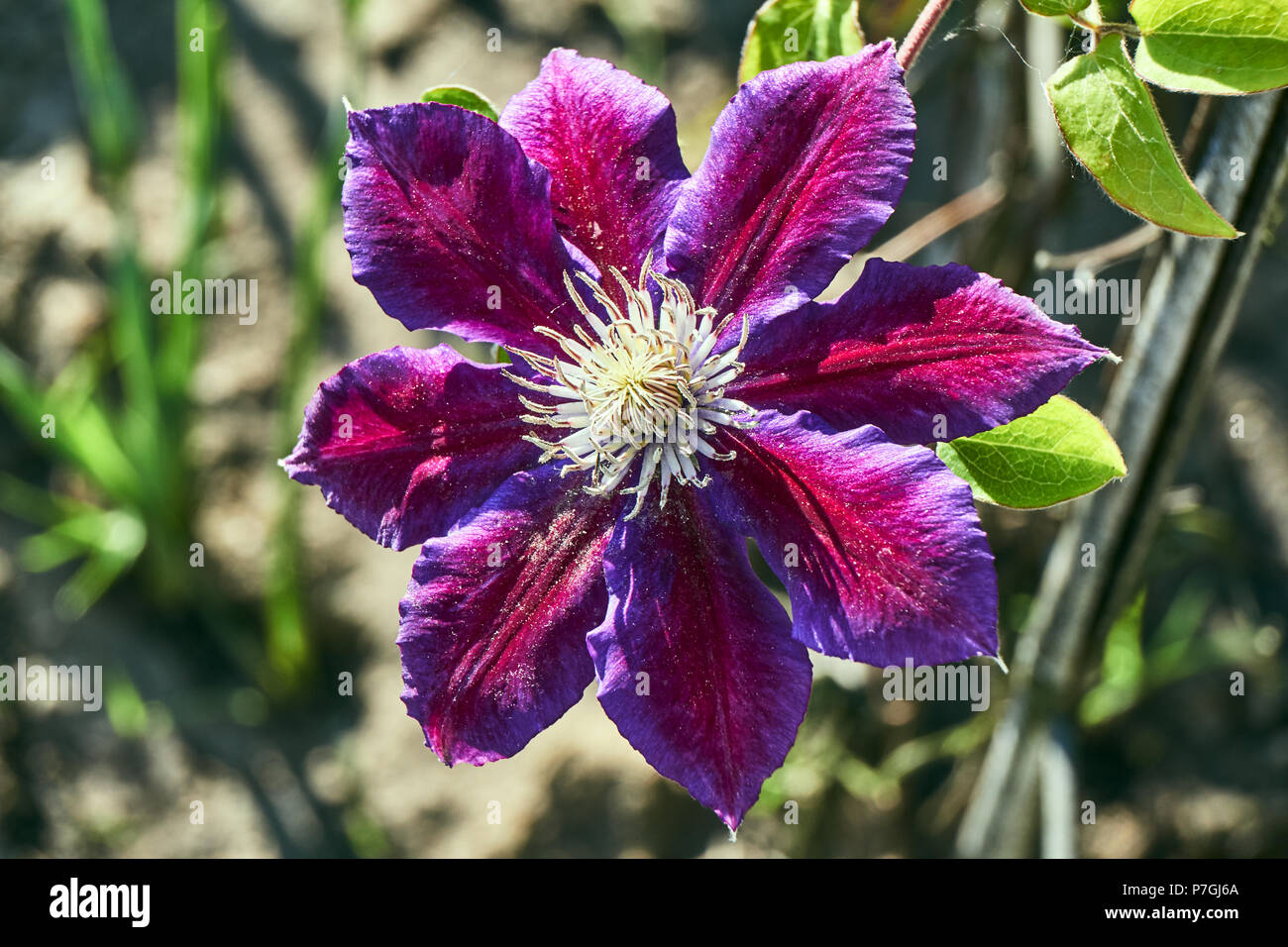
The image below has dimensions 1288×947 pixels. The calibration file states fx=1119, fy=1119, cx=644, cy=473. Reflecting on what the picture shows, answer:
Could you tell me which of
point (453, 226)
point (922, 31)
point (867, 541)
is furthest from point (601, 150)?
point (867, 541)

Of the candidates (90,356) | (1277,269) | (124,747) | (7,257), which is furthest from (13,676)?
(1277,269)

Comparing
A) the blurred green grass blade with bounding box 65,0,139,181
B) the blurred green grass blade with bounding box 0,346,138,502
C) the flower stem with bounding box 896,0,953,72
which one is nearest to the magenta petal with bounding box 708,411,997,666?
the flower stem with bounding box 896,0,953,72

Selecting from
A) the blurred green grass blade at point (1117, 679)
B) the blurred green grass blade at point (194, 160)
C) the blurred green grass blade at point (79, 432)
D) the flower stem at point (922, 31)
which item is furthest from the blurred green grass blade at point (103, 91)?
the blurred green grass blade at point (1117, 679)

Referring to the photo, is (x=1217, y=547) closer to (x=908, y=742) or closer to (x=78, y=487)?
(x=908, y=742)

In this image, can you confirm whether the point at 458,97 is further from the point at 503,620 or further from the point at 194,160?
the point at 194,160

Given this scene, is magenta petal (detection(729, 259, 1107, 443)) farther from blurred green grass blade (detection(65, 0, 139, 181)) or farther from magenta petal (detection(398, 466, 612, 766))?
blurred green grass blade (detection(65, 0, 139, 181))
